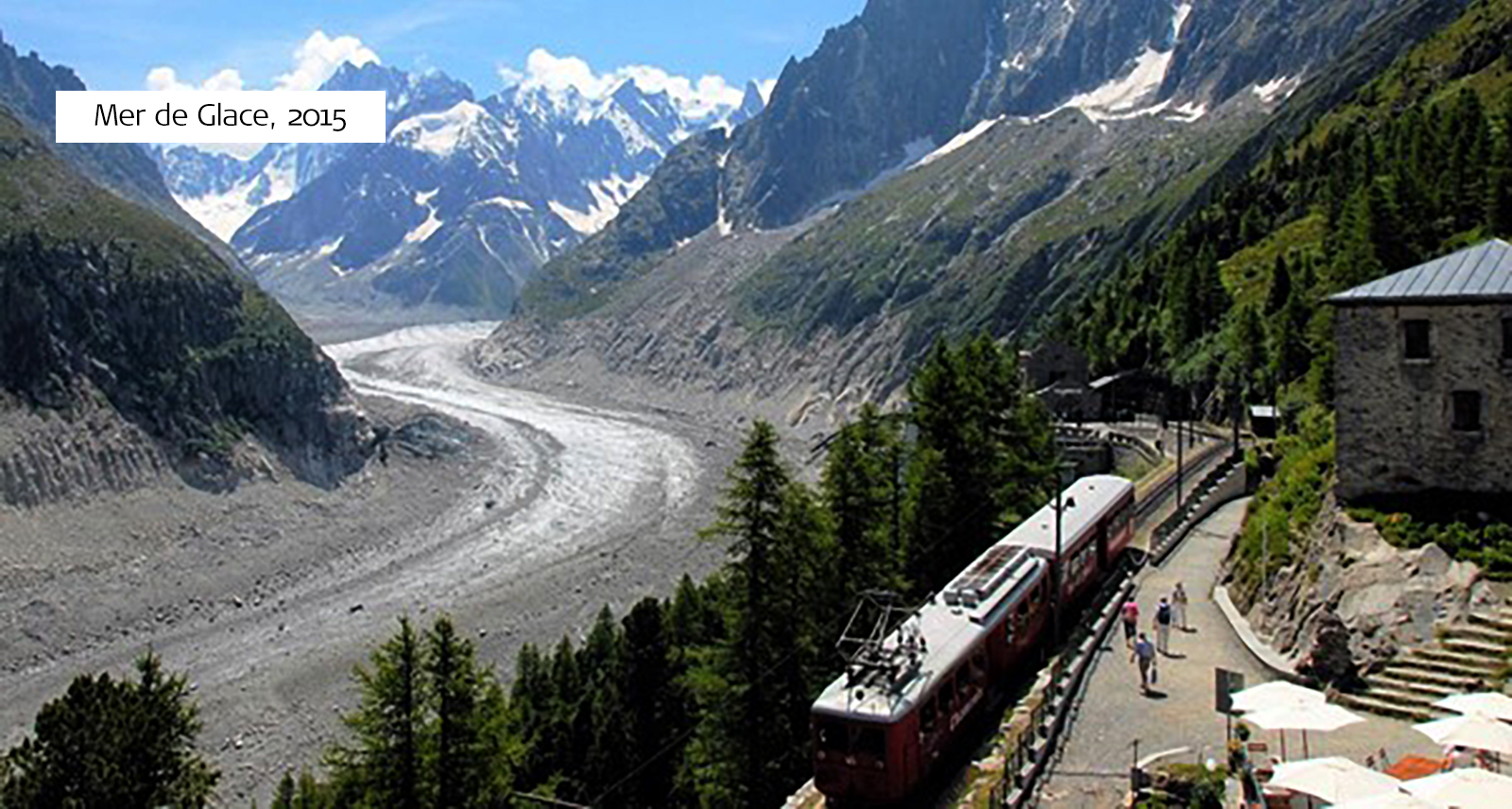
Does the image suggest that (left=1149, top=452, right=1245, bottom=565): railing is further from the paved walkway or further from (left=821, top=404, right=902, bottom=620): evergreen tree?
(left=821, top=404, right=902, bottom=620): evergreen tree

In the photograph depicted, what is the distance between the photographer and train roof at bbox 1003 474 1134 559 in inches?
1316

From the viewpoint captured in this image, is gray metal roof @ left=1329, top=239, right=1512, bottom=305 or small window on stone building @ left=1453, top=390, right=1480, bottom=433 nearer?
gray metal roof @ left=1329, top=239, right=1512, bottom=305

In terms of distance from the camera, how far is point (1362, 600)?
1085 inches

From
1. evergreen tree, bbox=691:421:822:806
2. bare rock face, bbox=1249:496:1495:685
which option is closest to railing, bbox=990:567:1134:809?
bare rock face, bbox=1249:496:1495:685

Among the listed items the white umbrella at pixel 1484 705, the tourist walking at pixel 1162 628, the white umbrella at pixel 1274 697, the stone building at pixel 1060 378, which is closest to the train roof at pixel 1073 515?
the tourist walking at pixel 1162 628

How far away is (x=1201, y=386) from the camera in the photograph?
79.5m

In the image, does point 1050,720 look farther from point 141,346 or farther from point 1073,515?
point 141,346

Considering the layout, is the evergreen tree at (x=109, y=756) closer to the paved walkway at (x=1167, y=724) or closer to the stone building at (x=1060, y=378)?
the paved walkway at (x=1167, y=724)

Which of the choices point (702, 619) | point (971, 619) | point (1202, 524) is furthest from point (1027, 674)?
point (702, 619)

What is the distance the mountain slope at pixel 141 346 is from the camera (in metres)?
119

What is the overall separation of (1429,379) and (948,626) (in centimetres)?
1361

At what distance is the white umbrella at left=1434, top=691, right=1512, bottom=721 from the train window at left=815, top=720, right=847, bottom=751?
405 inches

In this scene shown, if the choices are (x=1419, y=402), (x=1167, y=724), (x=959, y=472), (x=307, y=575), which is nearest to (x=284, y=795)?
(x=959, y=472)

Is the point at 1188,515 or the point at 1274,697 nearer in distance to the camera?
the point at 1274,697
